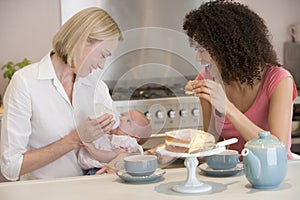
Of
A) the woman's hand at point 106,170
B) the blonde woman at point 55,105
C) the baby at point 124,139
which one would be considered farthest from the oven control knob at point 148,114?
the woman's hand at point 106,170

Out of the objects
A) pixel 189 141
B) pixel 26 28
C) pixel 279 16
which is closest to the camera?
pixel 189 141

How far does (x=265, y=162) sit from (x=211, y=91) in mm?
307

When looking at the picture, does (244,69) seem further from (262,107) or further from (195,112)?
(195,112)

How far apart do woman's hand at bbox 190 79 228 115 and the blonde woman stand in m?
0.29

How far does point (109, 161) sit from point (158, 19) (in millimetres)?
2156

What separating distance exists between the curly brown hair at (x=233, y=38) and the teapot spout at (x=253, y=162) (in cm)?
55

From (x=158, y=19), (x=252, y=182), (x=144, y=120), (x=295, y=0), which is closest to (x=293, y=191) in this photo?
(x=252, y=182)

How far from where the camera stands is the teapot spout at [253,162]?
5.28ft

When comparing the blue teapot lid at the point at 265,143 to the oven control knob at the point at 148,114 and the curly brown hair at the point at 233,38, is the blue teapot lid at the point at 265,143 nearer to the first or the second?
the oven control knob at the point at 148,114

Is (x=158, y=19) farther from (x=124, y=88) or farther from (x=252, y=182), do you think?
(x=252, y=182)

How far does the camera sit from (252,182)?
1637mm

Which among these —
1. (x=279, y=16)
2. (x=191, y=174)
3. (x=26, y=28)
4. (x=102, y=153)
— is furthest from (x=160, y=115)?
(x=279, y=16)

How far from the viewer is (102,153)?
1920 millimetres

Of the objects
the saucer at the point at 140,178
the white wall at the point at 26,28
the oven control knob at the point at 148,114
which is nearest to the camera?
the saucer at the point at 140,178
